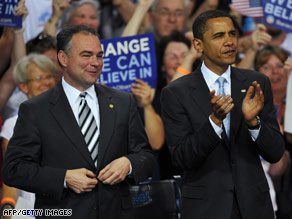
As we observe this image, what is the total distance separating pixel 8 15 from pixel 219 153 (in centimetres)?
Result: 247

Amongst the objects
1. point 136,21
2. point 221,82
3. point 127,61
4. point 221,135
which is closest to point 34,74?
point 127,61

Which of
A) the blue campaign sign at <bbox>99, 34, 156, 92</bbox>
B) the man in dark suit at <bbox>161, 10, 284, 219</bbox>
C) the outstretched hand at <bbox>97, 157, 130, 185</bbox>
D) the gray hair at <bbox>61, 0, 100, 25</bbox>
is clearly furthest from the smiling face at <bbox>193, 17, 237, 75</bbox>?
the gray hair at <bbox>61, 0, 100, 25</bbox>

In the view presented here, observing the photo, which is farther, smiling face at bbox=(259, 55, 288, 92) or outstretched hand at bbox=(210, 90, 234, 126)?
smiling face at bbox=(259, 55, 288, 92)

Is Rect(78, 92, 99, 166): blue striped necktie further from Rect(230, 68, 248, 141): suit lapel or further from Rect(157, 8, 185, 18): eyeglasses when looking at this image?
Rect(157, 8, 185, 18): eyeglasses

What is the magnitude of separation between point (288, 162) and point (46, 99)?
2.67 metres

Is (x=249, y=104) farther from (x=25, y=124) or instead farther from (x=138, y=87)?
(x=138, y=87)

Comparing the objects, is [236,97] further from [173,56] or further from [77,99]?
[173,56]

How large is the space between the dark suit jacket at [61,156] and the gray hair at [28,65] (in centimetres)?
172

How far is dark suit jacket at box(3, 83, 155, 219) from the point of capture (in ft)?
9.62

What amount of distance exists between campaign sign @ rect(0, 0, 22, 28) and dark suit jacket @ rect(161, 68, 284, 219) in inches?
80.9

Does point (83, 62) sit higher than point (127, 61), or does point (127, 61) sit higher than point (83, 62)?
point (127, 61)

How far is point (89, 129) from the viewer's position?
3.05 metres

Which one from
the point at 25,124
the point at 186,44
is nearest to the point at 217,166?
the point at 25,124

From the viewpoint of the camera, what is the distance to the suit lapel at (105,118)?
118 inches
